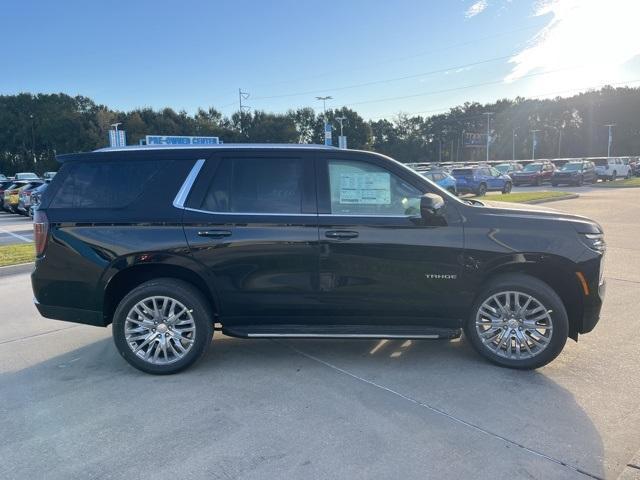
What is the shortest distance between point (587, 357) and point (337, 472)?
9.34ft

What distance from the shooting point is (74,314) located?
435 centimetres

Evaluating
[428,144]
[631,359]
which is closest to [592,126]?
[428,144]

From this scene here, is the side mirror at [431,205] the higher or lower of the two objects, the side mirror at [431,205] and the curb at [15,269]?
the higher

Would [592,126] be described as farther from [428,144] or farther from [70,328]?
[70,328]

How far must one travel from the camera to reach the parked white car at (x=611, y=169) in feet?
126

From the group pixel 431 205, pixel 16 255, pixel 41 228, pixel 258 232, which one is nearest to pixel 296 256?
pixel 258 232

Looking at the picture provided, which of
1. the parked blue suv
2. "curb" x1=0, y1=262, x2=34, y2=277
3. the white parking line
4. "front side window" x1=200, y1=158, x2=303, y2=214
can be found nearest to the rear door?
"front side window" x1=200, y1=158, x2=303, y2=214

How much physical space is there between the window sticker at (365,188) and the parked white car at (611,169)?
4010 centimetres

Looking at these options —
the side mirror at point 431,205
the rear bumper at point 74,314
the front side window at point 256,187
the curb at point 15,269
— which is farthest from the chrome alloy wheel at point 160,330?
the curb at point 15,269

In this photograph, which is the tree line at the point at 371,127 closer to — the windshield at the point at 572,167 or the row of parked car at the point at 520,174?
the row of parked car at the point at 520,174

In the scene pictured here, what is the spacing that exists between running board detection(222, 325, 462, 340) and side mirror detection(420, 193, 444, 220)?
100 cm

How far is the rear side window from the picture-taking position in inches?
169

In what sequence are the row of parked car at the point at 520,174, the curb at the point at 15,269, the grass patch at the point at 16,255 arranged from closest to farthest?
the curb at the point at 15,269 < the grass patch at the point at 16,255 < the row of parked car at the point at 520,174

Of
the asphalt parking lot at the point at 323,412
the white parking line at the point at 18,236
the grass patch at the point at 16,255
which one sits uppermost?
the grass patch at the point at 16,255
